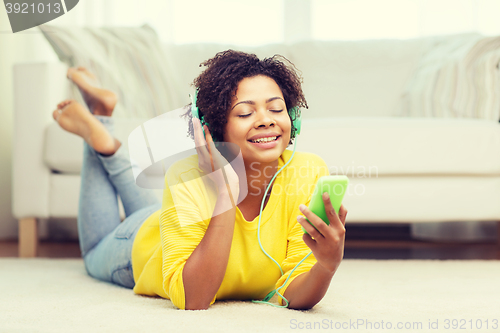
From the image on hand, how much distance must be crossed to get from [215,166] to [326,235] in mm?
228

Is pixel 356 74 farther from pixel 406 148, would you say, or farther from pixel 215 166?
pixel 215 166

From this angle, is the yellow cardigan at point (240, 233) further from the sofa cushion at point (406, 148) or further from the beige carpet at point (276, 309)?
the sofa cushion at point (406, 148)

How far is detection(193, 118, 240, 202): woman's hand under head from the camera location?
741 millimetres

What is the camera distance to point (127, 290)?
1.00 metres

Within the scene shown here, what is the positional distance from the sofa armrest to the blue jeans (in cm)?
36

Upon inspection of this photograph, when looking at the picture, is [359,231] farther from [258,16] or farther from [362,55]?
[258,16]

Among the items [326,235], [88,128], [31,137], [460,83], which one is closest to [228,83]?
[326,235]

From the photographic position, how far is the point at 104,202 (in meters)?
1.17

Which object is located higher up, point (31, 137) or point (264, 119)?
point (264, 119)

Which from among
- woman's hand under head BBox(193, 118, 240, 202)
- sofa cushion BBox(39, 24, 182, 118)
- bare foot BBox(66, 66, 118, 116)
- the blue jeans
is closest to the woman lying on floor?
woman's hand under head BBox(193, 118, 240, 202)

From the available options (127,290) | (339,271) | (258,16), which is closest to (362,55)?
(258,16)

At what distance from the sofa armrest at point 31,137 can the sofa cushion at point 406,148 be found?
0.86 metres

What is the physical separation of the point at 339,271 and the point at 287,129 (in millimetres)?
596

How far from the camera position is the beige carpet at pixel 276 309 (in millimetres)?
671
